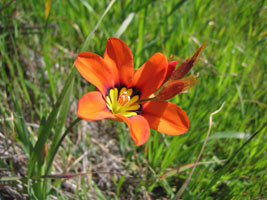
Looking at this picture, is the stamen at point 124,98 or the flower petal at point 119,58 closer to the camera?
the flower petal at point 119,58

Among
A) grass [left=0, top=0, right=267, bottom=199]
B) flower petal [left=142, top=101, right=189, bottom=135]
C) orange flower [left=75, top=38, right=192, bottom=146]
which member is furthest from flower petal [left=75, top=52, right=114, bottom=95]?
flower petal [left=142, top=101, right=189, bottom=135]

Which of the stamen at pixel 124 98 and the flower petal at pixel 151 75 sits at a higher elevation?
the flower petal at pixel 151 75

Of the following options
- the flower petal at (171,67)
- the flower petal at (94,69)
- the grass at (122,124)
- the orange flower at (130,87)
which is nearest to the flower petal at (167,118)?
the orange flower at (130,87)

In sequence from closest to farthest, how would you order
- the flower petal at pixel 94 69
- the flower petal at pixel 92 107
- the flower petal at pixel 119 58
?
the flower petal at pixel 92 107
the flower petal at pixel 94 69
the flower petal at pixel 119 58

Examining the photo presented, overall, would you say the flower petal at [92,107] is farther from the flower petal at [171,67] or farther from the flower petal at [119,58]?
the flower petal at [171,67]

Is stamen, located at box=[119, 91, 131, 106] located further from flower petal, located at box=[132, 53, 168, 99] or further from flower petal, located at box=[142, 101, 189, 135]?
flower petal, located at box=[142, 101, 189, 135]

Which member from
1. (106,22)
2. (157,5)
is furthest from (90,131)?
(157,5)

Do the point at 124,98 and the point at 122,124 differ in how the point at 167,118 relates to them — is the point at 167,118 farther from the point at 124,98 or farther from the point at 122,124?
the point at 122,124
